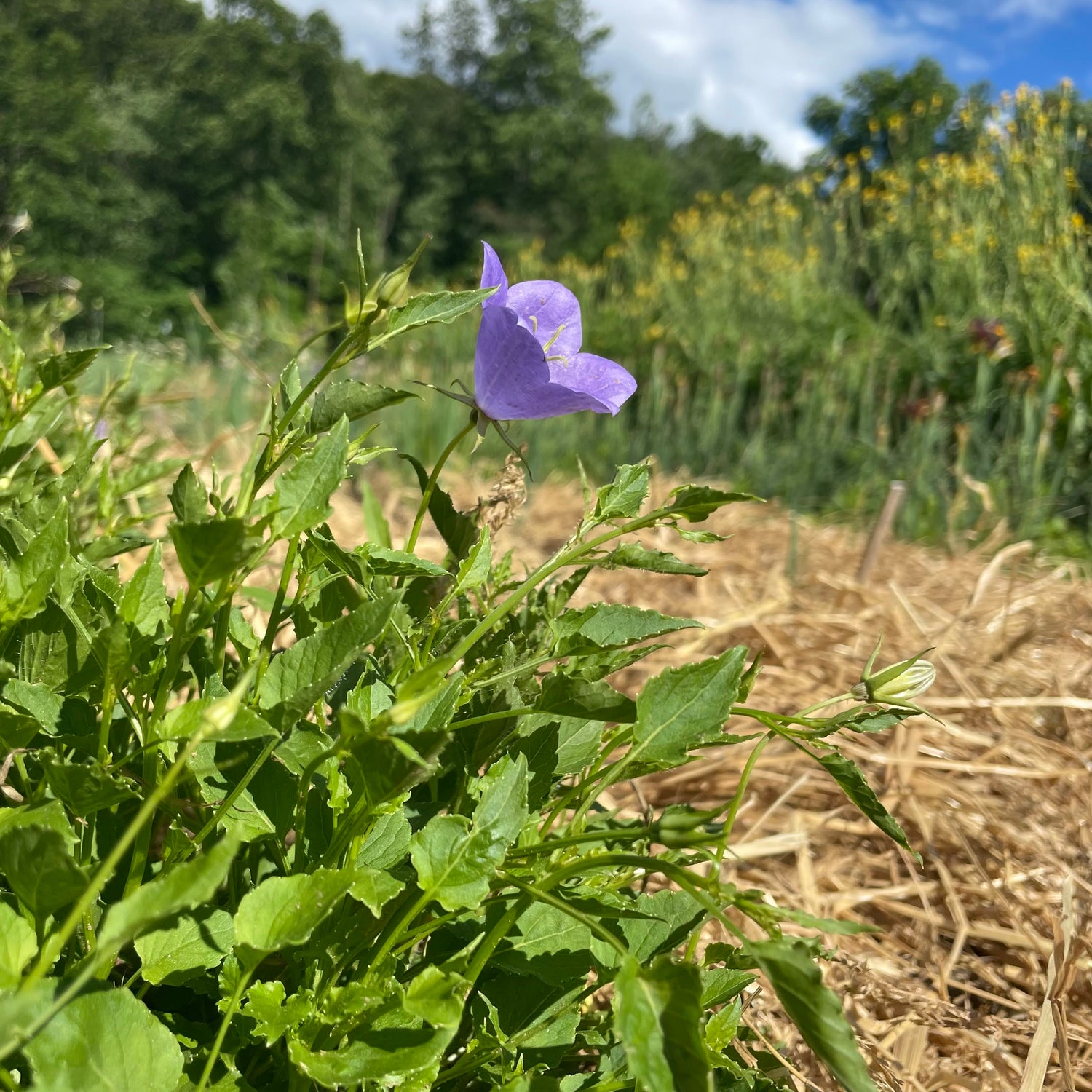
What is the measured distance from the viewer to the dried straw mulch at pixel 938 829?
0.86 meters

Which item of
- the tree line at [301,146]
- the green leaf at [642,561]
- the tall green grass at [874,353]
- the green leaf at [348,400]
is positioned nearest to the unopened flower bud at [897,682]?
the green leaf at [642,561]

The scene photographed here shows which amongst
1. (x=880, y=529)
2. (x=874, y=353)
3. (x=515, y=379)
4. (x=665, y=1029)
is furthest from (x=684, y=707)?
(x=874, y=353)

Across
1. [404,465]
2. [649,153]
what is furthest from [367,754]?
[649,153]

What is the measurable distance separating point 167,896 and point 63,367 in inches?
17.4

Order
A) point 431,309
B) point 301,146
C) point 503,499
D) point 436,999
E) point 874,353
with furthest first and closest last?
point 301,146 < point 874,353 < point 503,499 < point 431,309 < point 436,999

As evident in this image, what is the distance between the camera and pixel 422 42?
29703 mm

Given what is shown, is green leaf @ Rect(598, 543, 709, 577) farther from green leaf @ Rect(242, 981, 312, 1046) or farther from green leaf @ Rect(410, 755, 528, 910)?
green leaf @ Rect(242, 981, 312, 1046)

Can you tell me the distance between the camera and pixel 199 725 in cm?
41

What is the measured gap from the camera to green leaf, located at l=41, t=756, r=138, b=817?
0.43 metres

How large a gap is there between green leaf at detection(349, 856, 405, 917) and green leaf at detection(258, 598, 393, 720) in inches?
3.4

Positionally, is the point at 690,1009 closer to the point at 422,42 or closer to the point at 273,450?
the point at 273,450

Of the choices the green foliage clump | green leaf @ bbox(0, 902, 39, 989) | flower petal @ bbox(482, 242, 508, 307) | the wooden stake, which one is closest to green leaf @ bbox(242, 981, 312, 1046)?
the green foliage clump

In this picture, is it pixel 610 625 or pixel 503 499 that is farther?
pixel 503 499

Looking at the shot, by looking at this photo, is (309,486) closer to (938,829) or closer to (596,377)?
(596,377)
